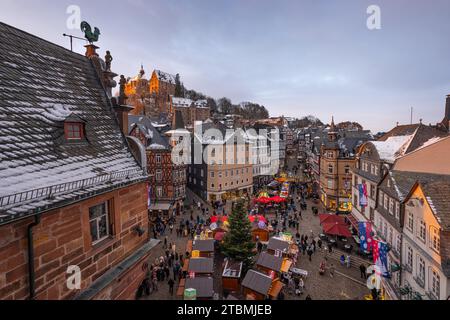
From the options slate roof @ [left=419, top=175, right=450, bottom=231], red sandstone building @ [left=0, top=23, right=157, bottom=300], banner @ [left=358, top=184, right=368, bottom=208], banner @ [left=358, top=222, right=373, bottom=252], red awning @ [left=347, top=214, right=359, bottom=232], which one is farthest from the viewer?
red awning @ [left=347, top=214, right=359, bottom=232]

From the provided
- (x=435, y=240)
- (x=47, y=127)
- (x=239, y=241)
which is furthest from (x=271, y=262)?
(x=47, y=127)

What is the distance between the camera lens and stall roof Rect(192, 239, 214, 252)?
2041 centimetres

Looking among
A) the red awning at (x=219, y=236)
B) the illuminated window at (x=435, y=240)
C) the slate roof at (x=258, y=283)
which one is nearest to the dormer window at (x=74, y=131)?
the slate roof at (x=258, y=283)

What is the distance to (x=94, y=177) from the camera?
6.14 meters

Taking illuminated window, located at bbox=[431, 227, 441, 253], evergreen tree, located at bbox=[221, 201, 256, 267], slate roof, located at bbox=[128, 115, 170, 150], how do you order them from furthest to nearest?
slate roof, located at bbox=[128, 115, 170, 150]
evergreen tree, located at bbox=[221, 201, 256, 267]
illuminated window, located at bbox=[431, 227, 441, 253]

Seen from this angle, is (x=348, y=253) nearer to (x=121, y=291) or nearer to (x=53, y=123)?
(x=121, y=291)

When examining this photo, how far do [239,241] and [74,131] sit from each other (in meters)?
16.6

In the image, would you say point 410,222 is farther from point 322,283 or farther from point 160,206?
point 160,206

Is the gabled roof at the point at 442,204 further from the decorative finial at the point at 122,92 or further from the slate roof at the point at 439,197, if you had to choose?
the decorative finial at the point at 122,92

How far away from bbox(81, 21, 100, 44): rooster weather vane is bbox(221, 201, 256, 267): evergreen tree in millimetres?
15478

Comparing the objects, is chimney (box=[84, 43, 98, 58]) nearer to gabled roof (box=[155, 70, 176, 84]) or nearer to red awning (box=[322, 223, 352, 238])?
red awning (box=[322, 223, 352, 238])

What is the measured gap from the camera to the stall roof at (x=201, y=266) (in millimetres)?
17562

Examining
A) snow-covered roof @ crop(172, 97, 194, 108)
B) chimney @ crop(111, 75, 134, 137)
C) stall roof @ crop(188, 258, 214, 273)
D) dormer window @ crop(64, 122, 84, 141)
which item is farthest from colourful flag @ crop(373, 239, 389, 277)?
snow-covered roof @ crop(172, 97, 194, 108)

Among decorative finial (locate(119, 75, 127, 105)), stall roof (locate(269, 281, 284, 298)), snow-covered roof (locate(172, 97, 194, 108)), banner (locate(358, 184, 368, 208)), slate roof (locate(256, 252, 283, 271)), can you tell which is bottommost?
stall roof (locate(269, 281, 284, 298))
